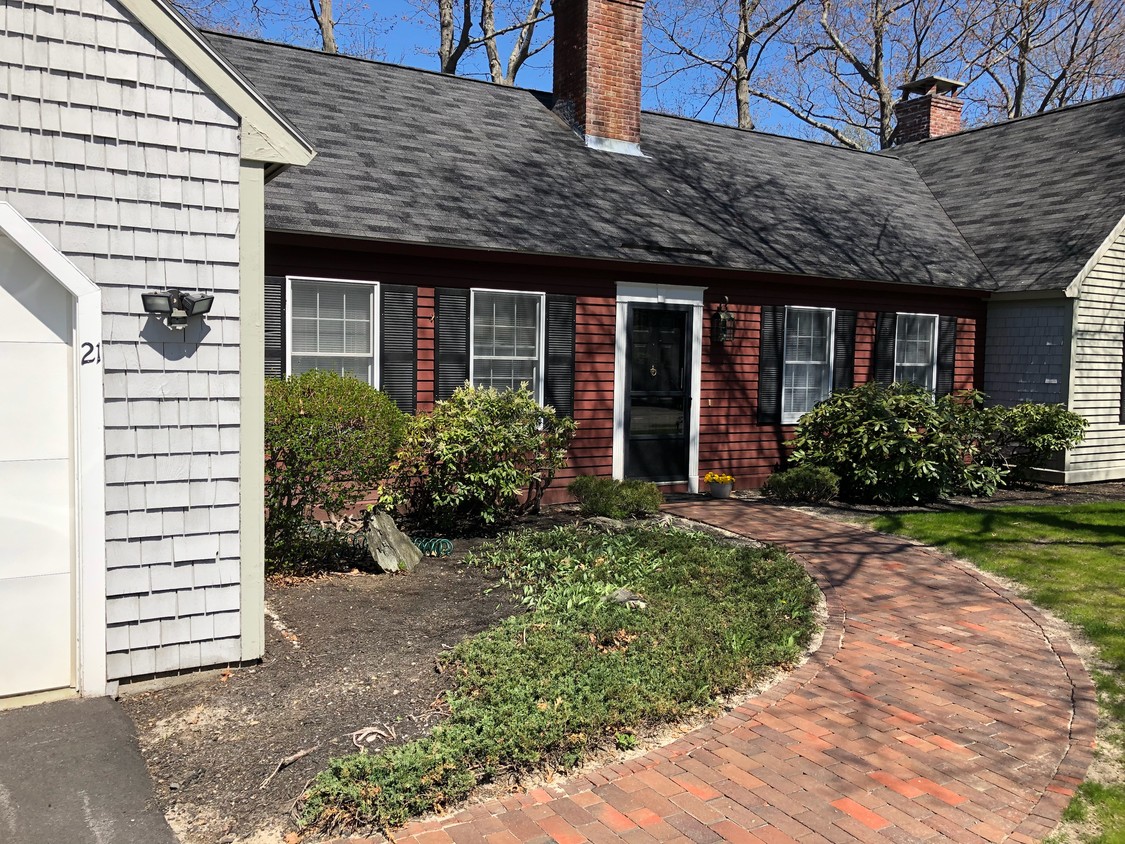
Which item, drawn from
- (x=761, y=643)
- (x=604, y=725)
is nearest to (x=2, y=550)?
(x=604, y=725)

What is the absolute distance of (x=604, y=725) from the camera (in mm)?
4332

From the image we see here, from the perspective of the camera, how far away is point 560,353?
10.2 m

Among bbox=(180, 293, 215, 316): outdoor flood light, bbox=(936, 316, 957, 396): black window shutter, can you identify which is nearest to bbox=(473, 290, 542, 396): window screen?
bbox=(180, 293, 215, 316): outdoor flood light

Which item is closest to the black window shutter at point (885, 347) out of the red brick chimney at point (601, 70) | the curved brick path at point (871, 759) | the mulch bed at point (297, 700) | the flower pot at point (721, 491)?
the flower pot at point (721, 491)

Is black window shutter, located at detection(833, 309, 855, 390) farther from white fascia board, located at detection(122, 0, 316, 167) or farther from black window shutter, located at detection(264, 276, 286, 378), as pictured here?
white fascia board, located at detection(122, 0, 316, 167)

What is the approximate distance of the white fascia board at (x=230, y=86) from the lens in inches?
183

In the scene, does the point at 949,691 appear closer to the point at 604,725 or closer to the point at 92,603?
the point at 604,725

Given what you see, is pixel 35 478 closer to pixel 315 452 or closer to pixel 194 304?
pixel 194 304

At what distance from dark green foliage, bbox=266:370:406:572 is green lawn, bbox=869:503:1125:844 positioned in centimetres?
516

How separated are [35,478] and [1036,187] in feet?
50.9

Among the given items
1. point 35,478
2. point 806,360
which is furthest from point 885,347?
point 35,478

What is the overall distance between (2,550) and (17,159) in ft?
6.47

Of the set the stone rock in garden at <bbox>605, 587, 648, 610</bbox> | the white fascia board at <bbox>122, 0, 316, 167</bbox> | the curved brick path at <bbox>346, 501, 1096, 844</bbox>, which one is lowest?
the curved brick path at <bbox>346, 501, 1096, 844</bbox>

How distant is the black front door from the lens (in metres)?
10.9
